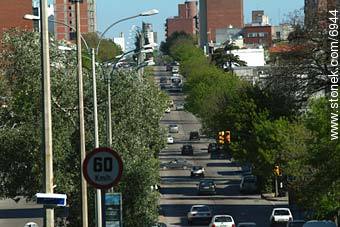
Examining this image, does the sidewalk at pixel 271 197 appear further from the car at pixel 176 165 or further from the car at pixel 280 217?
the car at pixel 176 165

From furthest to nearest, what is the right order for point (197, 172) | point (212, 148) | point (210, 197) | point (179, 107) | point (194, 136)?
point (179, 107) → point (194, 136) → point (212, 148) → point (197, 172) → point (210, 197)

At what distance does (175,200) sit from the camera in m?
66.2

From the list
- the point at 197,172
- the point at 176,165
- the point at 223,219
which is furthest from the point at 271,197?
the point at 223,219

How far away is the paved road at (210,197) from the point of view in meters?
57.6

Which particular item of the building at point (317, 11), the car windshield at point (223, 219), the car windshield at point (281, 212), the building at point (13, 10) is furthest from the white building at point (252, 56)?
the car windshield at point (223, 219)

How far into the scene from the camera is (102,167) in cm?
1545

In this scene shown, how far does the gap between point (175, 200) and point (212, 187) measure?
12.2 ft

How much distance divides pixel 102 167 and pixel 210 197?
52.5 meters

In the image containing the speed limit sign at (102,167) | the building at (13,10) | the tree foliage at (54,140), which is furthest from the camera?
the building at (13,10)

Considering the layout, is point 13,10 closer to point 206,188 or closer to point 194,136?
point 194,136

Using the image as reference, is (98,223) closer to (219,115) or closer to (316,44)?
(316,44)

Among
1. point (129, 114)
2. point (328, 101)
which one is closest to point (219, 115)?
point (328, 101)

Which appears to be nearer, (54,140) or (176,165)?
(54,140)

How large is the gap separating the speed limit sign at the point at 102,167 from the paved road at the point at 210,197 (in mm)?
38324
